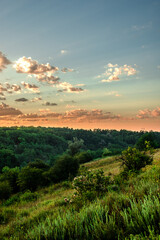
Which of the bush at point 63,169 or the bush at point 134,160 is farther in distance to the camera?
the bush at point 63,169

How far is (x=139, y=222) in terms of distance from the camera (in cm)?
254

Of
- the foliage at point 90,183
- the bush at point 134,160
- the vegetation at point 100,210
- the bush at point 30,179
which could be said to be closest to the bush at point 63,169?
the bush at point 30,179

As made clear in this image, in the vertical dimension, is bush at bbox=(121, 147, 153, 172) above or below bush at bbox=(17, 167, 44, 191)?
above

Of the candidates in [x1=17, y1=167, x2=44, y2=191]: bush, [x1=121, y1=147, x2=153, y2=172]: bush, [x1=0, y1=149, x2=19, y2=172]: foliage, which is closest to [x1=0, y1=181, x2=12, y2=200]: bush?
[x1=17, y1=167, x2=44, y2=191]: bush

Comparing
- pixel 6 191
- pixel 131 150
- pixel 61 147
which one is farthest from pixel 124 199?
pixel 61 147

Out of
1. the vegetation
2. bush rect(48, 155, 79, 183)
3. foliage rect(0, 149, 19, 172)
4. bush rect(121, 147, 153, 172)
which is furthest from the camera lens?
foliage rect(0, 149, 19, 172)

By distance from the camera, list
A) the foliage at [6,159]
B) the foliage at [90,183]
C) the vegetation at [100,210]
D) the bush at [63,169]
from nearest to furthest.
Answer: the vegetation at [100,210]
the foliage at [90,183]
the bush at [63,169]
the foliage at [6,159]

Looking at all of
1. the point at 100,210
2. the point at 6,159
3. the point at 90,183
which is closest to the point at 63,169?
the point at 90,183

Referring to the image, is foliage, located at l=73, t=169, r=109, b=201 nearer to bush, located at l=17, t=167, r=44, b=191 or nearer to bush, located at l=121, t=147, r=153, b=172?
bush, located at l=121, t=147, r=153, b=172

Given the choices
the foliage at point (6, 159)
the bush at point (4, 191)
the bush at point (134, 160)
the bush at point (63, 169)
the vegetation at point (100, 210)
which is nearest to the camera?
the vegetation at point (100, 210)

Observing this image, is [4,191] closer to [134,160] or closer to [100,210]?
[134,160]

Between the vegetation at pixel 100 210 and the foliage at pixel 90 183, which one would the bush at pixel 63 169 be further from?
the foliage at pixel 90 183

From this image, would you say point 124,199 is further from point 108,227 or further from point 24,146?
point 24,146

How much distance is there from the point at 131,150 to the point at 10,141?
550ft
